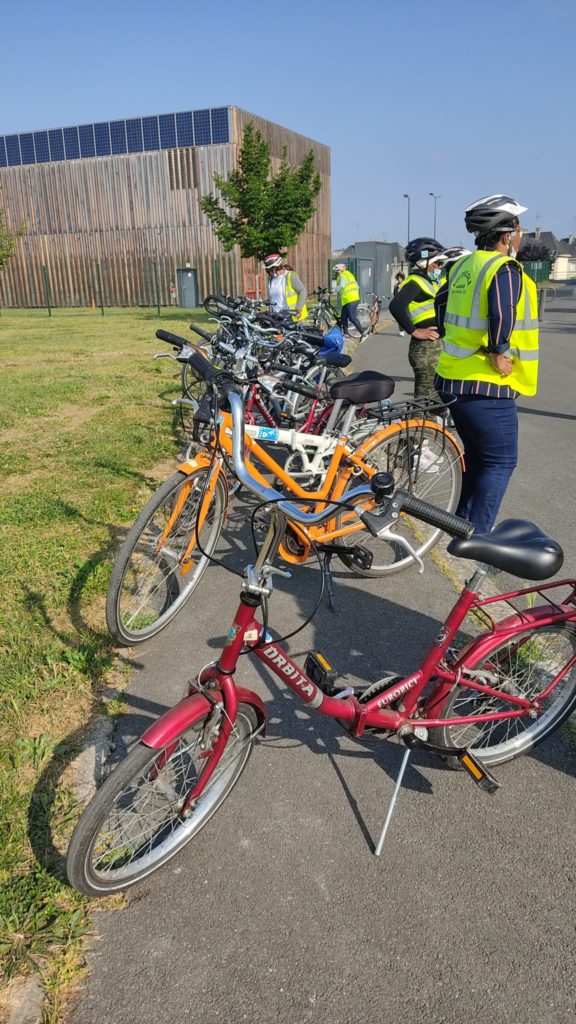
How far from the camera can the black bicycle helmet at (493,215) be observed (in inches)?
140

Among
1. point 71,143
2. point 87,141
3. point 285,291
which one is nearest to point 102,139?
point 87,141

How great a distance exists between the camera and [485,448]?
3.91m

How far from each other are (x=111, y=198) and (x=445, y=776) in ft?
126

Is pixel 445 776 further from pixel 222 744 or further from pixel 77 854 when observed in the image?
pixel 77 854

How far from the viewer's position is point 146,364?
13.5 meters

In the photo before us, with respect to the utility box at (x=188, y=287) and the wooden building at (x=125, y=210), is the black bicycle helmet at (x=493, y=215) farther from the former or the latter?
the utility box at (x=188, y=287)

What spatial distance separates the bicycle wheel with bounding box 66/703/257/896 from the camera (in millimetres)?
2105

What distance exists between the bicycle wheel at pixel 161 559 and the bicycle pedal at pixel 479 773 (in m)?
1.77

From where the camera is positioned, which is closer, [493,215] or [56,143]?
[493,215]

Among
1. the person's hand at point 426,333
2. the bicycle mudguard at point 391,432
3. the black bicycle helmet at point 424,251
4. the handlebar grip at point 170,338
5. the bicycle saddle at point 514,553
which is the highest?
the black bicycle helmet at point 424,251

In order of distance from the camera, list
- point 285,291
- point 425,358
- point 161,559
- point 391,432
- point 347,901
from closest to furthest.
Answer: point 347,901 → point 161,559 → point 391,432 → point 425,358 → point 285,291

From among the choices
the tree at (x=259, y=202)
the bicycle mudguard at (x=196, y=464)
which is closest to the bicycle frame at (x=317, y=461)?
the bicycle mudguard at (x=196, y=464)

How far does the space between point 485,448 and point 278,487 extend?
3.90 ft

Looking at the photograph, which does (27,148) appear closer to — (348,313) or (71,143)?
(71,143)
